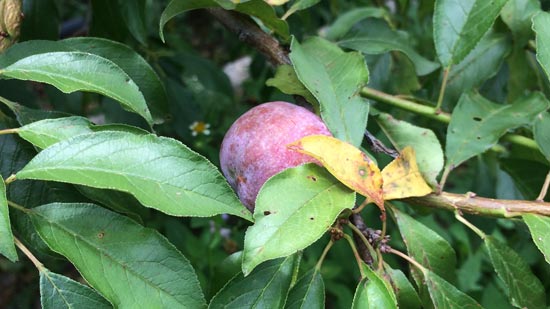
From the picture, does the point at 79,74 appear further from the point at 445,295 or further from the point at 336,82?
the point at 445,295

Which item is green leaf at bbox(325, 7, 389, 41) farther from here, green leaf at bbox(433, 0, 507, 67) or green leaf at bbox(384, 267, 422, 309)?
green leaf at bbox(384, 267, 422, 309)

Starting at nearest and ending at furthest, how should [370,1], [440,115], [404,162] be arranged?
1. [404,162]
2. [440,115]
3. [370,1]

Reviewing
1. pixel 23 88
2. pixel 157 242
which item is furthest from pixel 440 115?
pixel 23 88

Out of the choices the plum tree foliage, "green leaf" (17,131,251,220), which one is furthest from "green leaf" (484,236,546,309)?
"green leaf" (17,131,251,220)

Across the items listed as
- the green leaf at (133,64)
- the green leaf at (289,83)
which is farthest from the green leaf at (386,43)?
the green leaf at (133,64)

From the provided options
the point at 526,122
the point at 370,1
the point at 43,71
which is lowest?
the point at 370,1

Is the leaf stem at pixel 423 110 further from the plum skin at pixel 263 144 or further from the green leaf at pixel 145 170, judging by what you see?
the green leaf at pixel 145 170

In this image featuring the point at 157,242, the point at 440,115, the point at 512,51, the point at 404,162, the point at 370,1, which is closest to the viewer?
the point at 157,242

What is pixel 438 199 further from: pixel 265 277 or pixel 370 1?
pixel 370 1
